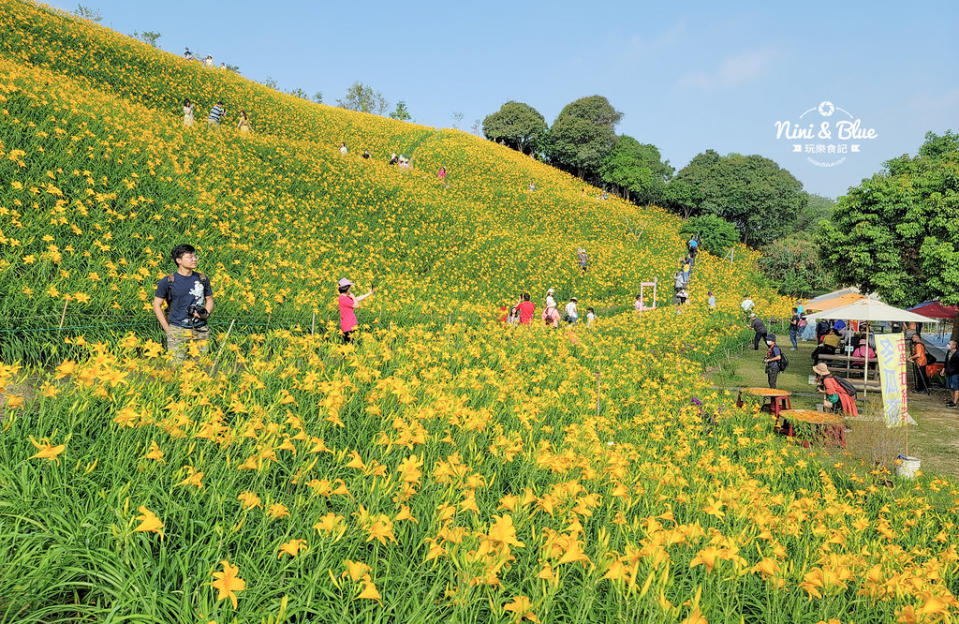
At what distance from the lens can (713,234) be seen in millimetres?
40344

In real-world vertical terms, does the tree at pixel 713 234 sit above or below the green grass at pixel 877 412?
above

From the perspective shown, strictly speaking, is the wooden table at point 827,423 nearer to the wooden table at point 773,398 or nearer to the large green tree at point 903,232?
the wooden table at point 773,398

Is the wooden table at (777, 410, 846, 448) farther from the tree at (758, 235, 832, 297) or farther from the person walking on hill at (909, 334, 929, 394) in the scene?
the tree at (758, 235, 832, 297)

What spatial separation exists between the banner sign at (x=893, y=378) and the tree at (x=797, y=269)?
32.4 metres

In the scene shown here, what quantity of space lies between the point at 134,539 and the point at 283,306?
22.9ft

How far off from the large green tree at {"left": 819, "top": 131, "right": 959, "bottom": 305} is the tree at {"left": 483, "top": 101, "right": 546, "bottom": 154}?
53931 millimetres

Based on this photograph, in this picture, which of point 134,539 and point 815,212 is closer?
point 134,539

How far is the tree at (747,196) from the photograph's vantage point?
49375 mm

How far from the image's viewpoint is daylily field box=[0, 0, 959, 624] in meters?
2.37

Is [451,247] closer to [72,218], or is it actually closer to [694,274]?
[72,218]

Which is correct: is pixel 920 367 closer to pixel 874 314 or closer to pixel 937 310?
pixel 874 314

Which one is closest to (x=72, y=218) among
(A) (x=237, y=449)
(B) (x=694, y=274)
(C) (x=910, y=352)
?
(A) (x=237, y=449)

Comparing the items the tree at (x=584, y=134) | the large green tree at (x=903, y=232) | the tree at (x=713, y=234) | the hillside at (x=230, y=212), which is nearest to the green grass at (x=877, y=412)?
the large green tree at (x=903, y=232)

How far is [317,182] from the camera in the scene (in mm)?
18047
